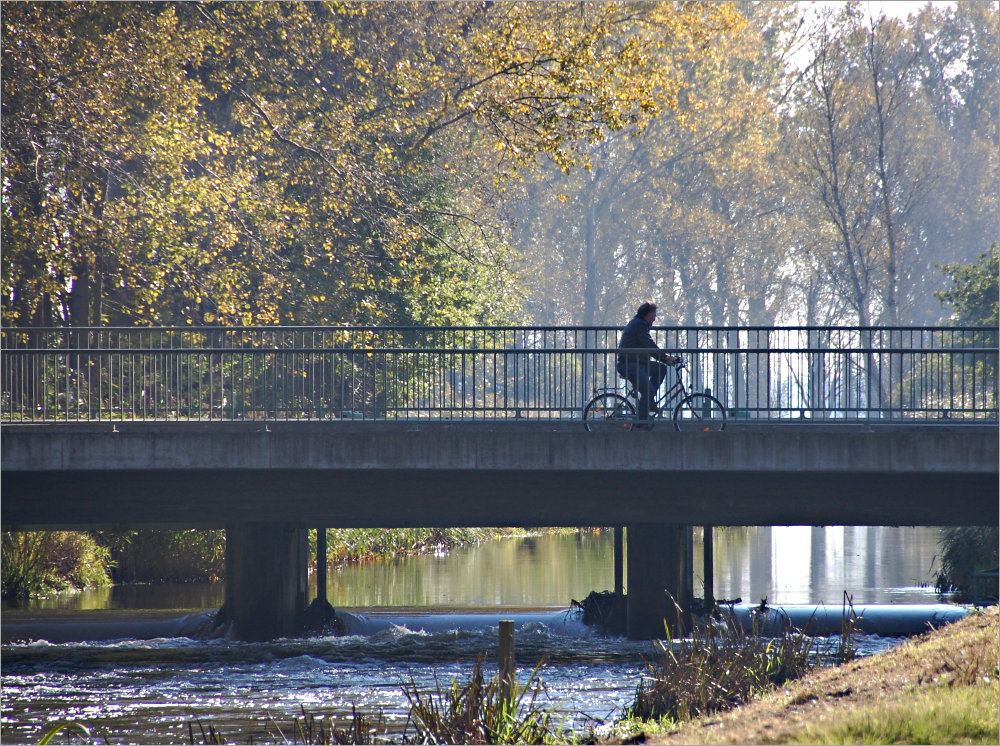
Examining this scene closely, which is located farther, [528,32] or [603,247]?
[603,247]

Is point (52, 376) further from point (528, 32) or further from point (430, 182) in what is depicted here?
point (430, 182)

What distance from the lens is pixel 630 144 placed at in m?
67.3

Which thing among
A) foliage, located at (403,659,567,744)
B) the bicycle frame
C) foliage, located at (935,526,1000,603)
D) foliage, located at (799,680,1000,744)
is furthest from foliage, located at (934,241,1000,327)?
foliage, located at (799,680,1000,744)

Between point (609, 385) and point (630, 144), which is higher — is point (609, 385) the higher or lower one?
the lower one

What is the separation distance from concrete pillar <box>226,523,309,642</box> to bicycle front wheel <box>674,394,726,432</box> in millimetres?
6134

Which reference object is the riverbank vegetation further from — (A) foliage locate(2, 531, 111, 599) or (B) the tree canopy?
(B) the tree canopy

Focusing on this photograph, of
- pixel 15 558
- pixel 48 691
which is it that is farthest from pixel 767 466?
pixel 15 558

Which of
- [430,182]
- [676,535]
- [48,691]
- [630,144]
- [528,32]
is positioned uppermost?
[630,144]

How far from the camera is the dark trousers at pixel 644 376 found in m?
16.4

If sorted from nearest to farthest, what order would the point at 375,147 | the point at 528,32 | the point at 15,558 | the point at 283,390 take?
the point at 283,390 → the point at 15,558 → the point at 528,32 → the point at 375,147

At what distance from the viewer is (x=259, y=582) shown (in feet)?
60.7

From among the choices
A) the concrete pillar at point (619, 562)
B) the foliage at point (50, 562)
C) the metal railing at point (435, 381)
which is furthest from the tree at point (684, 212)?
the metal railing at point (435, 381)

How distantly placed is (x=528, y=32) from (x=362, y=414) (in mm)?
10149

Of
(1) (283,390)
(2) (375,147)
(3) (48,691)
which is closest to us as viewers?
(3) (48,691)
